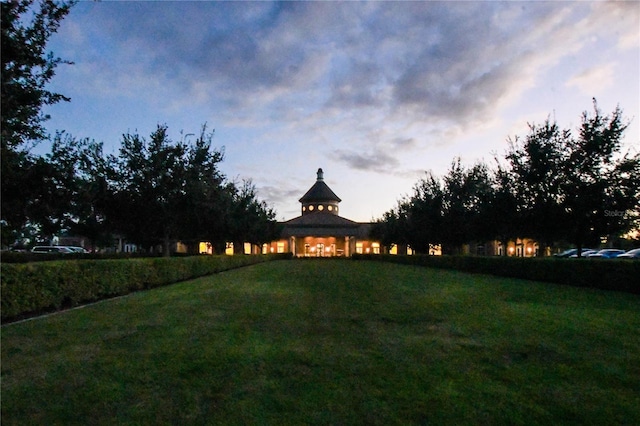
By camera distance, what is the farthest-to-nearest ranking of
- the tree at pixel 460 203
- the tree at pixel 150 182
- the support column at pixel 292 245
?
1. the support column at pixel 292 245
2. the tree at pixel 460 203
3. the tree at pixel 150 182

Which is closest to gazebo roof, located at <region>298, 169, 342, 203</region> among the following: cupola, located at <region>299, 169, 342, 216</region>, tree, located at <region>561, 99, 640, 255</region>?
cupola, located at <region>299, 169, 342, 216</region>

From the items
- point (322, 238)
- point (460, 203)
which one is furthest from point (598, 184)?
point (322, 238)

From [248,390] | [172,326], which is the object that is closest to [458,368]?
[248,390]

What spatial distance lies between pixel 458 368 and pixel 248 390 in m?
2.34

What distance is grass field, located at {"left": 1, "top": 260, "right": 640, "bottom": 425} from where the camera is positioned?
3895 mm

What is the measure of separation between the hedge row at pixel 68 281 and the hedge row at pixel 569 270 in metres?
14.8

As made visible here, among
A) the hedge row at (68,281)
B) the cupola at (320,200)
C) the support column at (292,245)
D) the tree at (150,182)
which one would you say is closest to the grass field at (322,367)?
the hedge row at (68,281)

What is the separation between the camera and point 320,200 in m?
88.3

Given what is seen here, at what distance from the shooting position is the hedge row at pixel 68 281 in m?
8.30

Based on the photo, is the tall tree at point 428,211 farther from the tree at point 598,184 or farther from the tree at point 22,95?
the tree at point 22,95

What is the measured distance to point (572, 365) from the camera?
17.5 feet

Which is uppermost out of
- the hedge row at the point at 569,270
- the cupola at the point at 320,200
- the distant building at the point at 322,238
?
the cupola at the point at 320,200

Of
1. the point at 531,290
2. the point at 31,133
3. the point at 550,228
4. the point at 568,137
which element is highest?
the point at 568,137

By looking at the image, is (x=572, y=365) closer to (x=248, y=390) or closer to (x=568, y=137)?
(x=248, y=390)
